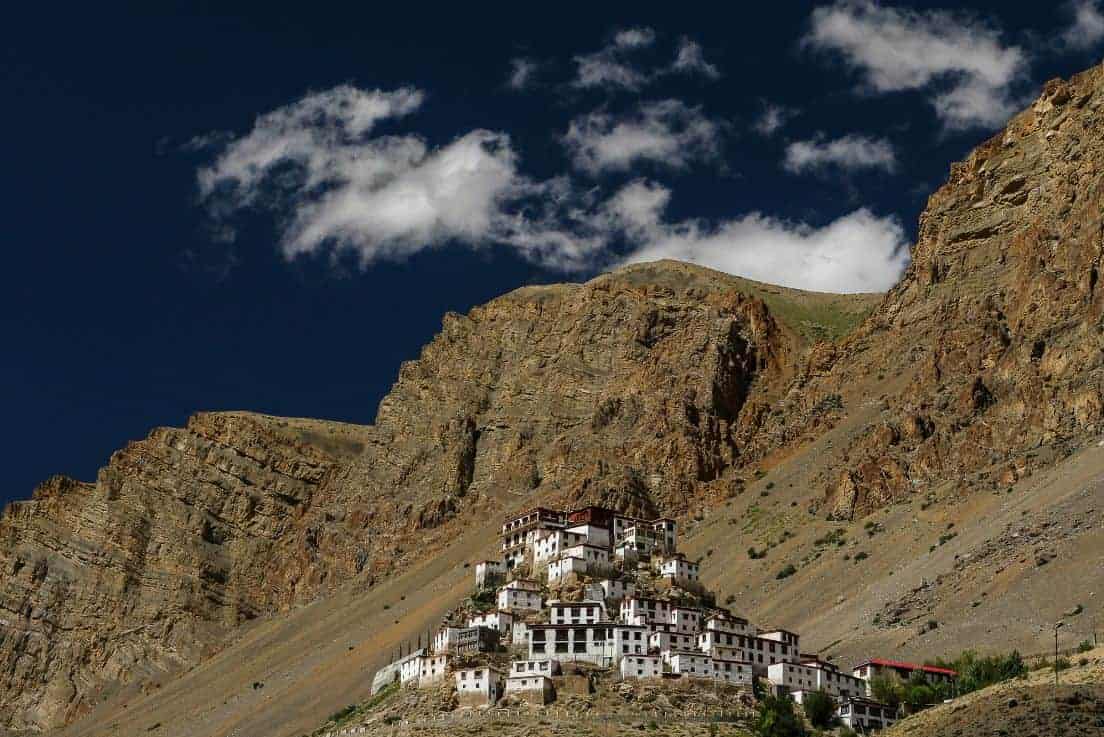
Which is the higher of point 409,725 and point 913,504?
point 913,504

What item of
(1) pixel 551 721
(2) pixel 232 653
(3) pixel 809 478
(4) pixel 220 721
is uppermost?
(3) pixel 809 478

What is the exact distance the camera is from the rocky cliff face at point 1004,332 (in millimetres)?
152625

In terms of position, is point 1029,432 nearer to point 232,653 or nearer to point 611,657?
point 611,657

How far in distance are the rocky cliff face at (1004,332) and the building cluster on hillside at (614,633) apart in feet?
140

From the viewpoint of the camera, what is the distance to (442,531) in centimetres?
19925

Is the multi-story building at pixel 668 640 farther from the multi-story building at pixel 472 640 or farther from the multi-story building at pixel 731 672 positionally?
the multi-story building at pixel 472 640

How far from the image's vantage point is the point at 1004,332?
172 m

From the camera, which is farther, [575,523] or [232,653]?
[232,653]

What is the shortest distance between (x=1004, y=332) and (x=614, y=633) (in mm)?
83070

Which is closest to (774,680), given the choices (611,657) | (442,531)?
(611,657)

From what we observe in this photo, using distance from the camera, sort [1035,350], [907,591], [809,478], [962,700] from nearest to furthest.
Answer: [962,700], [907,591], [1035,350], [809,478]

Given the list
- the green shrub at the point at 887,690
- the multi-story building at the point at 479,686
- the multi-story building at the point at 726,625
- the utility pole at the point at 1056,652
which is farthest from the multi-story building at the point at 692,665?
the utility pole at the point at 1056,652

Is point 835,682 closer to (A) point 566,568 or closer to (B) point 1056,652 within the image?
(B) point 1056,652

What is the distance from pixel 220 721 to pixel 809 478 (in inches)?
2414
